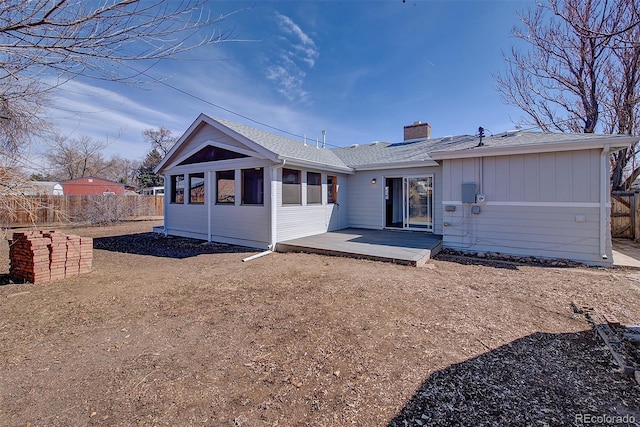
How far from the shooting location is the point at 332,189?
10.5m

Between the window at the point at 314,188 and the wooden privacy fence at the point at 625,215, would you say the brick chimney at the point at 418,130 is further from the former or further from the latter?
the wooden privacy fence at the point at 625,215

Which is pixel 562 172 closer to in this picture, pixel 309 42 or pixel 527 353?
pixel 527 353

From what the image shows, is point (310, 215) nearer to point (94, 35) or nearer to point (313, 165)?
point (313, 165)

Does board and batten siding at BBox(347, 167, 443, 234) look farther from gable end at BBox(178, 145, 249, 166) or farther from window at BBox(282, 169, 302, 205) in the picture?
gable end at BBox(178, 145, 249, 166)

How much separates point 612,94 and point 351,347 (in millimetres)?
15143

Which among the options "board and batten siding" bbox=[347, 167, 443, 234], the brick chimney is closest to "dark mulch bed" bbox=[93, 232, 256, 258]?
"board and batten siding" bbox=[347, 167, 443, 234]

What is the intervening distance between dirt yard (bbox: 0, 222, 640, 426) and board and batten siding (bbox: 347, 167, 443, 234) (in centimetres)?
519

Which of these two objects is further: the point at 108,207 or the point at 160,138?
the point at 160,138

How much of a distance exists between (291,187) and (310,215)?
1.34m

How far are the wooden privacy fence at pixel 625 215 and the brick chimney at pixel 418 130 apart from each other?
695cm

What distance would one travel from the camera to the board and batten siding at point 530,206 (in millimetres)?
6180

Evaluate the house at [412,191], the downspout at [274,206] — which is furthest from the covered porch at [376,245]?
the house at [412,191]

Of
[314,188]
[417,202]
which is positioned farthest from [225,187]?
[417,202]

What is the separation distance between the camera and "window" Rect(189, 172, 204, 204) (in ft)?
32.7
